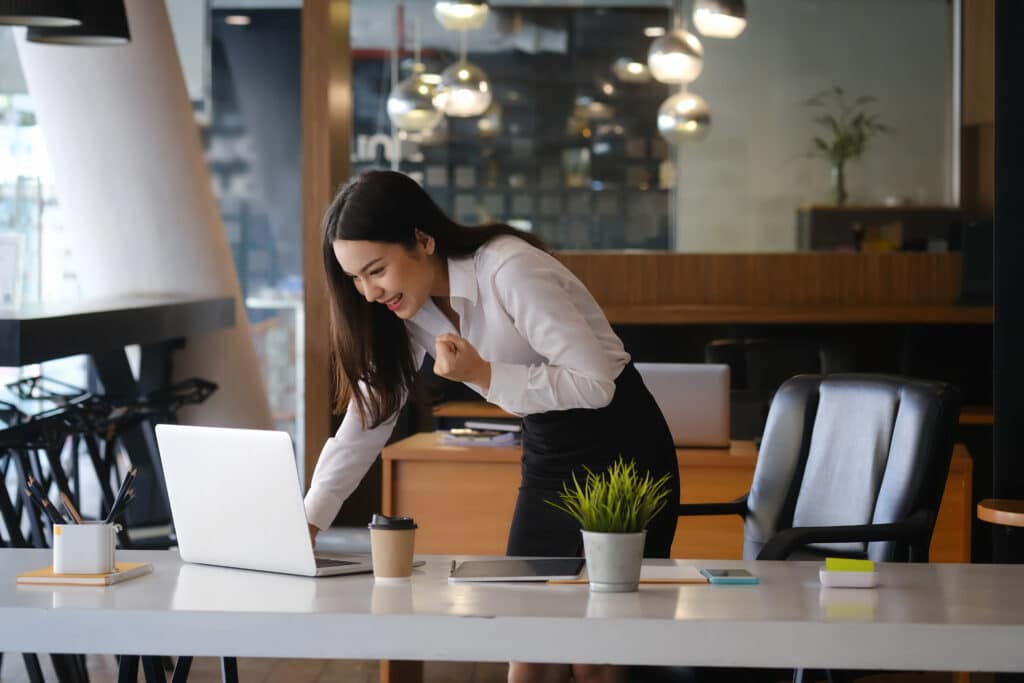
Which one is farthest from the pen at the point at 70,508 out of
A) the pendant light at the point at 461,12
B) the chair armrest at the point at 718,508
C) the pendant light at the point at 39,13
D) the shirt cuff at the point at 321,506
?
the pendant light at the point at 461,12

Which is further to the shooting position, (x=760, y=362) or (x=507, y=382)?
(x=760, y=362)

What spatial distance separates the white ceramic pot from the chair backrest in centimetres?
100

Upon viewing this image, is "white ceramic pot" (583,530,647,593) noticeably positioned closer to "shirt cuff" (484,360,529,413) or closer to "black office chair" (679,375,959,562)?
"shirt cuff" (484,360,529,413)

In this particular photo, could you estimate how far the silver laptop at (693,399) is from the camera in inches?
158

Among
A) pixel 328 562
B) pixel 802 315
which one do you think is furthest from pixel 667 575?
pixel 802 315

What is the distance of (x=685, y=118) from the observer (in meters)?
8.84

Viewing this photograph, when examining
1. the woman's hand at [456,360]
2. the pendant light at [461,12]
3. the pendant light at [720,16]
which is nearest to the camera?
the woman's hand at [456,360]

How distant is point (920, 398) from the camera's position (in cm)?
286

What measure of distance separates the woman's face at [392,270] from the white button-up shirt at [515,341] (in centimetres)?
6

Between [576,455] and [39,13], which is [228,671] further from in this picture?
[39,13]

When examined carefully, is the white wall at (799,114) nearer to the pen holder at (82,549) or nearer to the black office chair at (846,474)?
the black office chair at (846,474)

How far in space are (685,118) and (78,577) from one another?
7.29 m

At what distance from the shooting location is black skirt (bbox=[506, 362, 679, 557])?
2508 mm

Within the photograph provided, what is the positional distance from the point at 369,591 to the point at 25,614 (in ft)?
1.53
